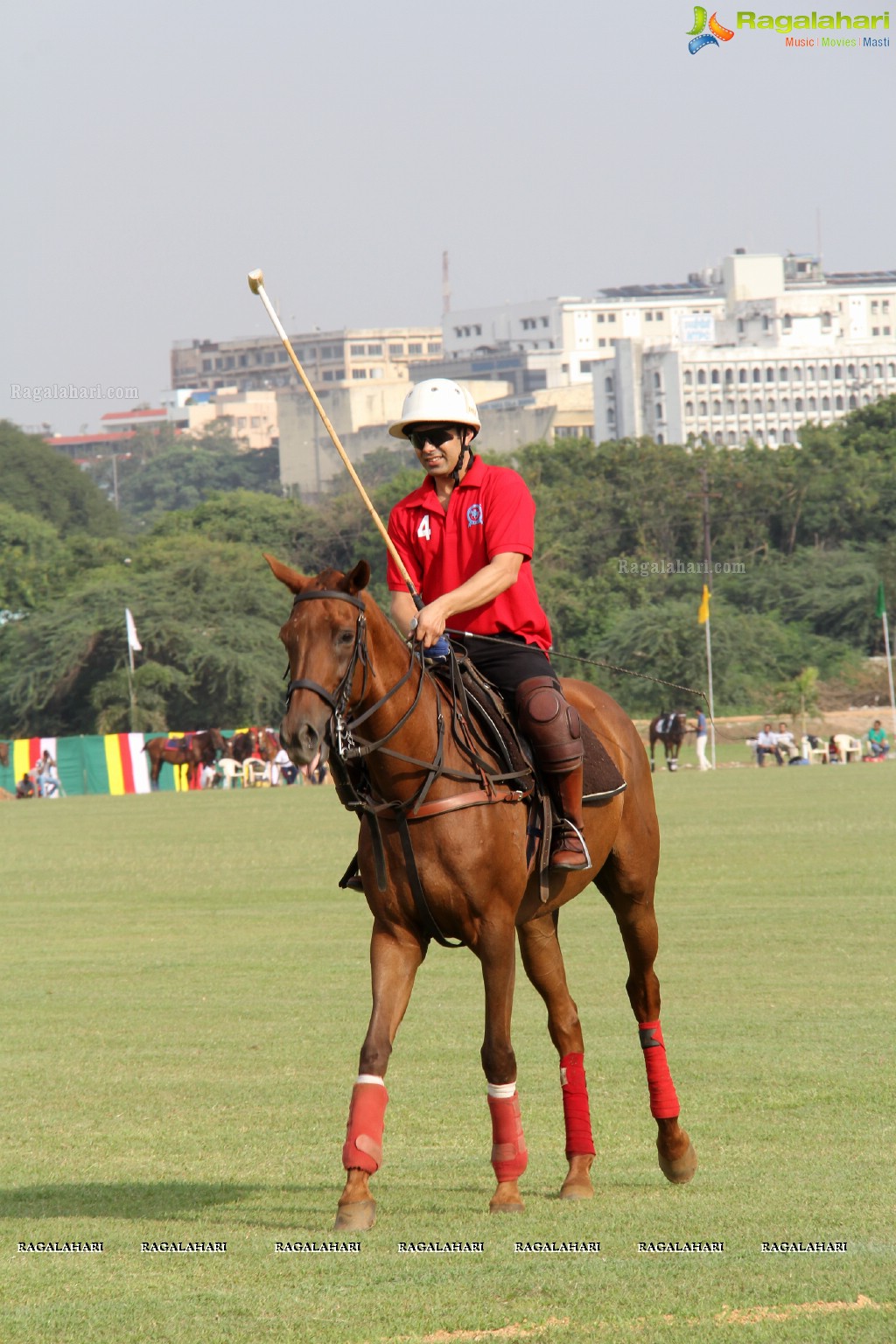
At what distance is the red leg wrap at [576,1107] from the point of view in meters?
8.12

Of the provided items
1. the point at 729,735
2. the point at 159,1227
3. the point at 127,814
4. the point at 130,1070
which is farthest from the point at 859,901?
the point at 729,735

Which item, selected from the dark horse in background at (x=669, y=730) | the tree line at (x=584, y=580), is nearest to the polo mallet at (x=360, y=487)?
the dark horse in background at (x=669, y=730)

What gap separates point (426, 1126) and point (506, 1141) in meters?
2.18

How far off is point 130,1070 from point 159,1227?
435cm

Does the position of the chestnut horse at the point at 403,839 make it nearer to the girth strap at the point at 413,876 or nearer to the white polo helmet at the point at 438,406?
the girth strap at the point at 413,876

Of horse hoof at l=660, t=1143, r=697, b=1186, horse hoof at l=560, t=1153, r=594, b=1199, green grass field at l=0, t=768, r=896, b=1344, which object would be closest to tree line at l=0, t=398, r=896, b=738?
green grass field at l=0, t=768, r=896, b=1344

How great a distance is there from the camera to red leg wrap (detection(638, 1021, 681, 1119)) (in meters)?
8.34

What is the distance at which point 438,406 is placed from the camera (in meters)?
7.87

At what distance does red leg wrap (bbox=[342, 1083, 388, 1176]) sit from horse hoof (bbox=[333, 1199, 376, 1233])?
0.42 ft

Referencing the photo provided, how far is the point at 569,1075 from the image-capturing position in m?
8.38

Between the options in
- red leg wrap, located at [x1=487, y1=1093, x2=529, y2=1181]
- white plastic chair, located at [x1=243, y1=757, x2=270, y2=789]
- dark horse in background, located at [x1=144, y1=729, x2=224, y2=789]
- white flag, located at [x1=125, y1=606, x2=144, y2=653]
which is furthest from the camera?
white flag, located at [x1=125, y1=606, x2=144, y2=653]

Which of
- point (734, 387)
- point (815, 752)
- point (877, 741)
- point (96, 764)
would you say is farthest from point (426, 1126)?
point (734, 387)

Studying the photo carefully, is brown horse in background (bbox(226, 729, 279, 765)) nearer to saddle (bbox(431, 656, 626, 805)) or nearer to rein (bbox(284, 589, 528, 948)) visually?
saddle (bbox(431, 656, 626, 805))

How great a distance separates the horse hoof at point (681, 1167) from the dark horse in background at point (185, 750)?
49763mm
